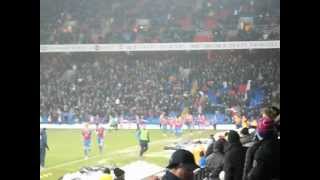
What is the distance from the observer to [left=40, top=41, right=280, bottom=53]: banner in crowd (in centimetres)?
295

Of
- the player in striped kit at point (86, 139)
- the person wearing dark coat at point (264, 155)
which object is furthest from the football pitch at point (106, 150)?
the person wearing dark coat at point (264, 155)

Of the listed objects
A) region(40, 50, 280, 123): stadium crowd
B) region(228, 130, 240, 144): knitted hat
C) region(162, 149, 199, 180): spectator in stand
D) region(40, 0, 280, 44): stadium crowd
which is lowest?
region(162, 149, 199, 180): spectator in stand

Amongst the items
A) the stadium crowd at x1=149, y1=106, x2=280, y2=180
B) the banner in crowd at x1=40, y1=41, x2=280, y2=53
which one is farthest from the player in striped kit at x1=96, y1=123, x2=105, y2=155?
the banner in crowd at x1=40, y1=41, x2=280, y2=53

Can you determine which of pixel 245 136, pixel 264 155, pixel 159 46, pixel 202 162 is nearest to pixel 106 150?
pixel 202 162

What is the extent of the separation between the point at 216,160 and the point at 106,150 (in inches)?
26.2

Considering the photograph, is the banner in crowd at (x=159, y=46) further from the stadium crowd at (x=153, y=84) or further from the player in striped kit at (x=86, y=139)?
the player in striped kit at (x=86, y=139)

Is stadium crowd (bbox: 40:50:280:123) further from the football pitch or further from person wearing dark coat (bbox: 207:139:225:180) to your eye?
person wearing dark coat (bbox: 207:139:225:180)

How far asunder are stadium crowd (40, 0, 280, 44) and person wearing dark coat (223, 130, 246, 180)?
1.96ft

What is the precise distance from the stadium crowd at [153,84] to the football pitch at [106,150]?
11 cm

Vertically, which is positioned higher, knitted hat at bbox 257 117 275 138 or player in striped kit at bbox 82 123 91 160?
knitted hat at bbox 257 117 275 138

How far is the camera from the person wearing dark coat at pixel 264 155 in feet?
9.48

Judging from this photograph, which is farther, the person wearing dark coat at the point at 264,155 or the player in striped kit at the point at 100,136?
the player in striped kit at the point at 100,136

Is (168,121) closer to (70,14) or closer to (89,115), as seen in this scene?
(89,115)
